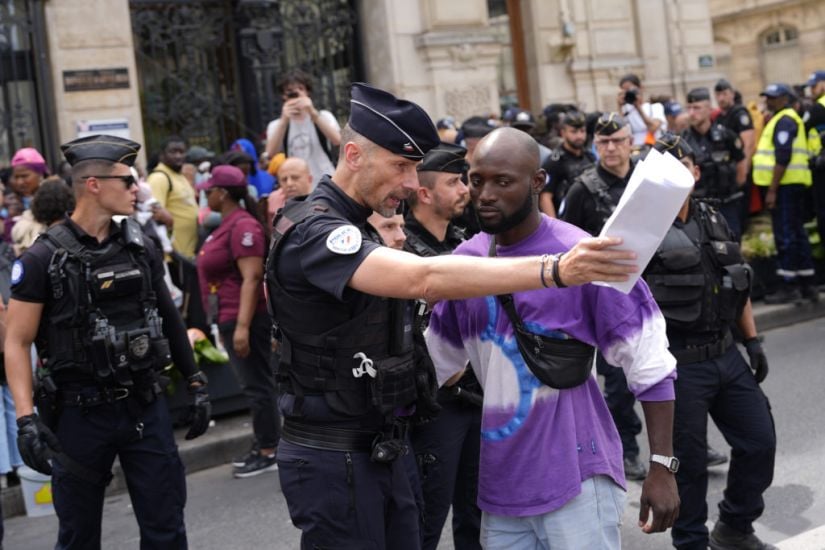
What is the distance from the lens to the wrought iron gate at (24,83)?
37.6ft

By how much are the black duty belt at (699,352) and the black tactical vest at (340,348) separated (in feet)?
6.66

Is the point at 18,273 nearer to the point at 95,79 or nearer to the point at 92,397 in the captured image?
the point at 92,397

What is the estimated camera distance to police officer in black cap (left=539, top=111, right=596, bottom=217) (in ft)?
29.2

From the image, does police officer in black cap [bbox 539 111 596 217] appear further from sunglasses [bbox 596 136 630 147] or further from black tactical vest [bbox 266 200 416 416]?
black tactical vest [bbox 266 200 416 416]

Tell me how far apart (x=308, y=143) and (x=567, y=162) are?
2.09 metres

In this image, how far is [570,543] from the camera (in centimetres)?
340

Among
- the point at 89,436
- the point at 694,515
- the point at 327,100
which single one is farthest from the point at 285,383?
the point at 327,100

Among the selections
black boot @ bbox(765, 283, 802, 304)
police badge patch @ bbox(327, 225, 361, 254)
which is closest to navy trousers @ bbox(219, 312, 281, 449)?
police badge patch @ bbox(327, 225, 361, 254)

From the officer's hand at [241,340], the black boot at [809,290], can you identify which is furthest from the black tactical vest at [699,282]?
the black boot at [809,290]

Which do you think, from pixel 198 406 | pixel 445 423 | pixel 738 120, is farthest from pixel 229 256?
pixel 738 120

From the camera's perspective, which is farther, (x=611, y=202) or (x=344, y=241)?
(x=611, y=202)

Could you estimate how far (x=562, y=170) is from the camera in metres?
9.04

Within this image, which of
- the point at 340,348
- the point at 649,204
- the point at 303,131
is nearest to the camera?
the point at 649,204

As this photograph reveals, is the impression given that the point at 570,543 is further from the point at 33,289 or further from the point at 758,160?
the point at 758,160
